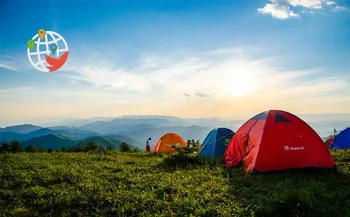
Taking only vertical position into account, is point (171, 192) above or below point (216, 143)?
below

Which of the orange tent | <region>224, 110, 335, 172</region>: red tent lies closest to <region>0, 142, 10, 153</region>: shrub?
the orange tent

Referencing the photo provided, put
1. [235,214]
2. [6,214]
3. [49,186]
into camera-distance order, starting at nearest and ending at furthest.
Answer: [235,214] < [6,214] < [49,186]

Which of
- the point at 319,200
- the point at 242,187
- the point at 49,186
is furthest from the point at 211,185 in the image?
the point at 49,186

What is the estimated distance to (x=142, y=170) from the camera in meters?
12.1

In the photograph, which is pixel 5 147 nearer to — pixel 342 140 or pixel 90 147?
pixel 90 147

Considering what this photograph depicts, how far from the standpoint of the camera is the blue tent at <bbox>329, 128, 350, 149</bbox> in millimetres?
20825

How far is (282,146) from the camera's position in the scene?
434 inches

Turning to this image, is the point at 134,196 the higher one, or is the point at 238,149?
the point at 238,149

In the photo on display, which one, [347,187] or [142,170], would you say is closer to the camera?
[347,187]

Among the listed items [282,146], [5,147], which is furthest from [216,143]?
[5,147]

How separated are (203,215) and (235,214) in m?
0.75

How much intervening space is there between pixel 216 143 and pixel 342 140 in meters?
11.1

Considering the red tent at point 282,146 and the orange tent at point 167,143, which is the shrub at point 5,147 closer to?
the orange tent at point 167,143

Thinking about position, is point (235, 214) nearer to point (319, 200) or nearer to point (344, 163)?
point (319, 200)
